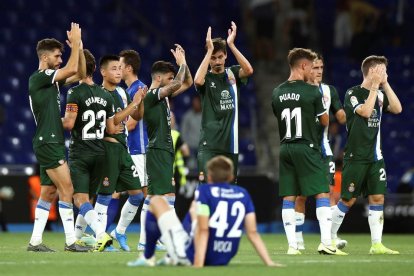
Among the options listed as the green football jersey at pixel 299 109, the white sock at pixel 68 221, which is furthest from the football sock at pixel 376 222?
the white sock at pixel 68 221

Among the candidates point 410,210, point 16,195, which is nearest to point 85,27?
point 16,195

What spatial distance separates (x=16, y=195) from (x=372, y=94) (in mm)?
10033

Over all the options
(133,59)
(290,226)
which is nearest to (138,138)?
(133,59)

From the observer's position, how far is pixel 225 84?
44.9ft

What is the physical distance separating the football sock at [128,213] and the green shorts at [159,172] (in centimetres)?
35

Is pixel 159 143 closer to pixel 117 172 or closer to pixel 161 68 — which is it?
pixel 117 172

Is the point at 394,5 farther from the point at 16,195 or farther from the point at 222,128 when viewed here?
the point at 222,128

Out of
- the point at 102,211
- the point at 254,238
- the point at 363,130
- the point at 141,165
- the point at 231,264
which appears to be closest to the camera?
the point at 254,238

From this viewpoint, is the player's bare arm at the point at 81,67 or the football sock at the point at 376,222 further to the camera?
the football sock at the point at 376,222

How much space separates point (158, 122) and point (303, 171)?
7.26 feet

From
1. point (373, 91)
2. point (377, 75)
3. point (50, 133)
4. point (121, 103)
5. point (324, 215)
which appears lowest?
point (324, 215)

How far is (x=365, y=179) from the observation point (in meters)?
14.1

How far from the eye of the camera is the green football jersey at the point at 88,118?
1339cm

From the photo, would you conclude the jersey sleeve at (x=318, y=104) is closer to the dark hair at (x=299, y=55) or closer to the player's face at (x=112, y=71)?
the dark hair at (x=299, y=55)
